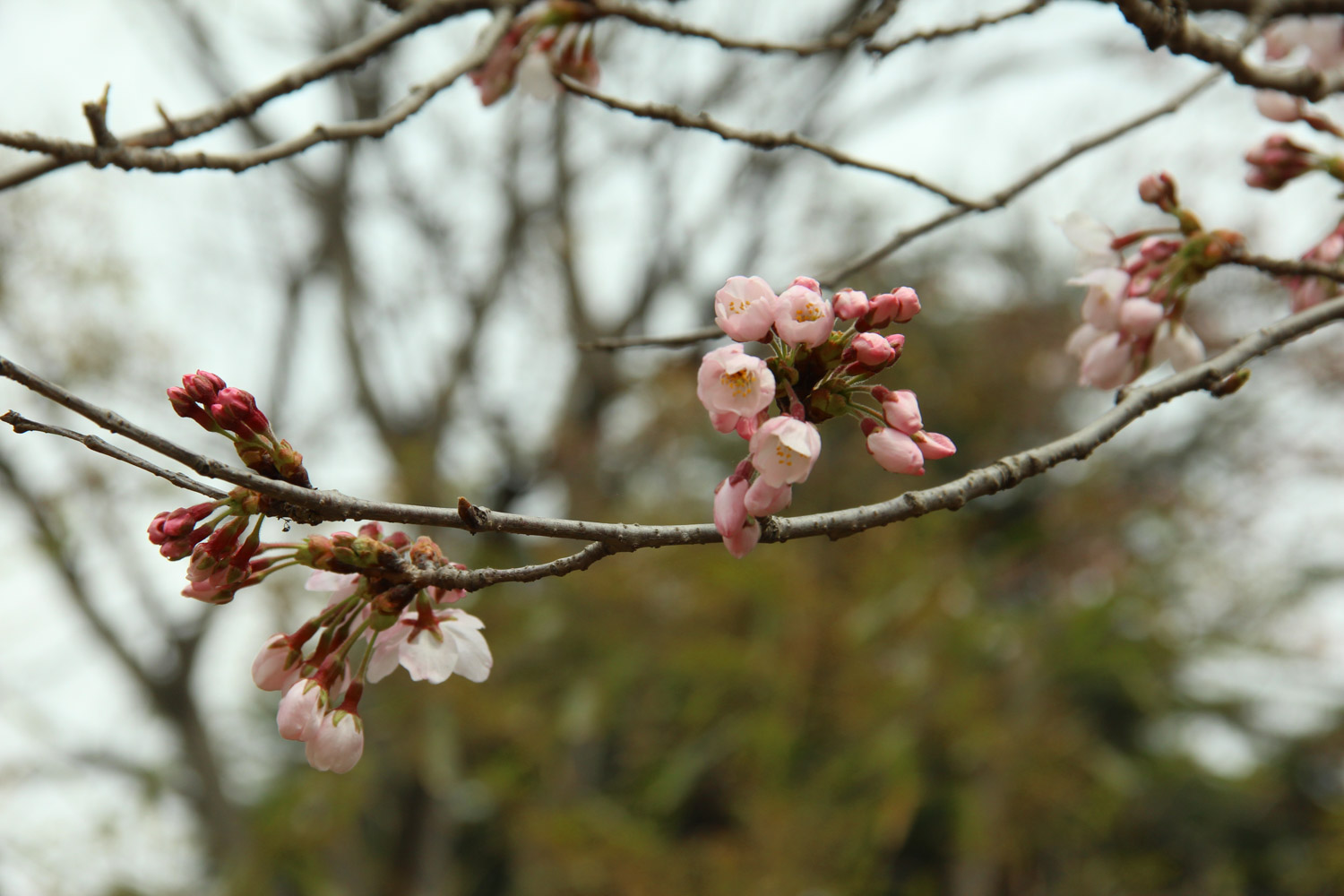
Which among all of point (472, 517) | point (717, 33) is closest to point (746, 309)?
point (472, 517)

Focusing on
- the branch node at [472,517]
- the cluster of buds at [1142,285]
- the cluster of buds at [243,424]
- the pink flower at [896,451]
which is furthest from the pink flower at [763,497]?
the cluster of buds at [1142,285]

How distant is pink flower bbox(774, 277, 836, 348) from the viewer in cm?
73

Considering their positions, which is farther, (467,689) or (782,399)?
(467,689)

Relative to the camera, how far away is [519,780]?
595 cm

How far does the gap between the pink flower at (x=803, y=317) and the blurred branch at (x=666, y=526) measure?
0.15 metres

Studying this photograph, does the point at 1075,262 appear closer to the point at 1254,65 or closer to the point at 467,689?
the point at 1254,65

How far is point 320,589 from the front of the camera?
0.87 meters

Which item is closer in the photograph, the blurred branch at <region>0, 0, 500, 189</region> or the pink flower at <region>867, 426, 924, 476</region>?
the pink flower at <region>867, 426, 924, 476</region>

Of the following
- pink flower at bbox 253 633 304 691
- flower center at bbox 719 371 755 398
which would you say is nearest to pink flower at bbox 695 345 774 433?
flower center at bbox 719 371 755 398

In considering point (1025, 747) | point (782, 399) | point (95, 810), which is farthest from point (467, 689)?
point (782, 399)

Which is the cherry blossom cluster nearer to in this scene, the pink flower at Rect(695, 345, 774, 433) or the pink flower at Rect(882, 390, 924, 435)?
the pink flower at Rect(695, 345, 774, 433)

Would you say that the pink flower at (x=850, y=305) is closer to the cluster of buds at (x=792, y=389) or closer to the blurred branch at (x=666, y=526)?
Answer: the cluster of buds at (x=792, y=389)

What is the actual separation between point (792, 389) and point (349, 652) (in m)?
0.49

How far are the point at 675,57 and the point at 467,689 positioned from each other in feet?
14.2
